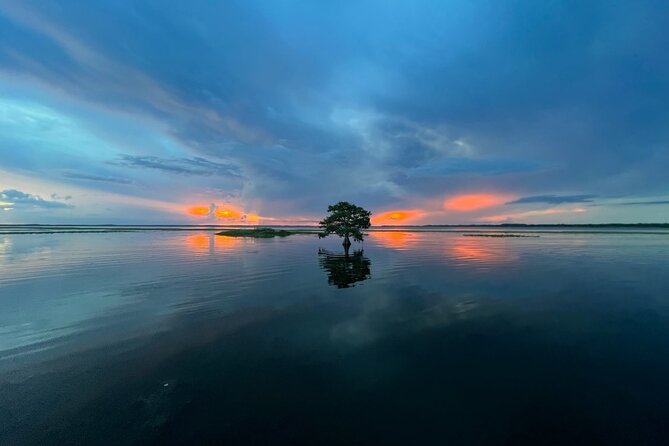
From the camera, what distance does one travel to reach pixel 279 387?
10812 millimetres

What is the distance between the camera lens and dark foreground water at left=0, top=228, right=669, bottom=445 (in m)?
8.76

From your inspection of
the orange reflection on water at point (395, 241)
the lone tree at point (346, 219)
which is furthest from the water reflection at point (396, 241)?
the lone tree at point (346, 219)

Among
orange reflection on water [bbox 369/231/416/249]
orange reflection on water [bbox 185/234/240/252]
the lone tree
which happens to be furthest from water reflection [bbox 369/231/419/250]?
orange reflection on water [bbox 185/234/240/252]

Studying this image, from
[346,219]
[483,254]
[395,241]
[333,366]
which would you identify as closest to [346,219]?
[346,219]

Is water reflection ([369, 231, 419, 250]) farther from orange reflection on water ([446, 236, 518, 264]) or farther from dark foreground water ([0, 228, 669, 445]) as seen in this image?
dark foreground water ([0, 228, 669, 445])

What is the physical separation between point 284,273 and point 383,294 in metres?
14.4

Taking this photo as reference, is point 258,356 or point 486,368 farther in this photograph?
point 258,356

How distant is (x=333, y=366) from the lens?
41.3ft

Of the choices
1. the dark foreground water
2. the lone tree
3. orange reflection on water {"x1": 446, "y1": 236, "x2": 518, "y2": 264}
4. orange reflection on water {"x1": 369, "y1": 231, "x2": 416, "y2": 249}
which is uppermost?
the lone tree

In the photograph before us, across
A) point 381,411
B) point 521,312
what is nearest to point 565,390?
point 381,411

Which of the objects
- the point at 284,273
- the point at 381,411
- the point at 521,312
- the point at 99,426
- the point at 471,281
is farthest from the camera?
the point at 284,273

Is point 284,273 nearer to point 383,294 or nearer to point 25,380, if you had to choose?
point 383,294

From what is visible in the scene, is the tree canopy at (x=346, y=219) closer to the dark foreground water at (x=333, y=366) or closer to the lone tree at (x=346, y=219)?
the lone tree at (x=346, y=219)

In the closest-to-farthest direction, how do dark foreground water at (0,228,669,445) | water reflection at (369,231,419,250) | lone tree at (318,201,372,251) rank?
dark foreground water at (0,228,669,445) → lone tree at (318,201,372,251) → water reflection at (369,231,419,250)
